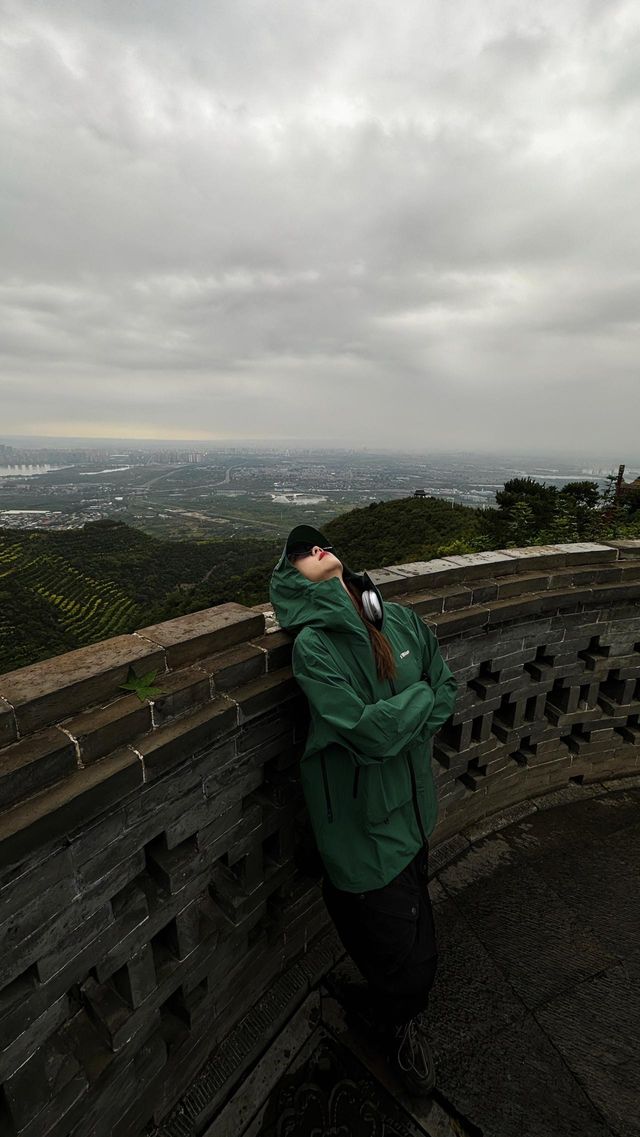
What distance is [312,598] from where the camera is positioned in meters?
2.19

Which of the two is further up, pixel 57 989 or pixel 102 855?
pixel 102 855

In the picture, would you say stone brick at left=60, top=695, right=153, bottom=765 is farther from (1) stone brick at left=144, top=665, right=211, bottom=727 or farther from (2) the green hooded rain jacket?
(2) the green hooded rain jacket

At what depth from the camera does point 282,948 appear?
2.90 metres

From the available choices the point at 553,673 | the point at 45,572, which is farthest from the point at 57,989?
the point at 45,572

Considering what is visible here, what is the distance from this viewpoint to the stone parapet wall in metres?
1.64

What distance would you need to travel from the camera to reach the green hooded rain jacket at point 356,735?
194 cm

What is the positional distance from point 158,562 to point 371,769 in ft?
223

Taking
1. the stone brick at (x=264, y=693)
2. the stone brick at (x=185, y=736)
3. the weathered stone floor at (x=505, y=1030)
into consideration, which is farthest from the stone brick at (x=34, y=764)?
the weathered stone floor at (x=505, y=1030)

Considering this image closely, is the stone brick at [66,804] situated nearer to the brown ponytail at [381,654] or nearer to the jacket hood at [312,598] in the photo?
the jacket hood at [312,598]

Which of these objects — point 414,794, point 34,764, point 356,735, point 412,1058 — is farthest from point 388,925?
point 34,764

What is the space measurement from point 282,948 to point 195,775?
1.66m

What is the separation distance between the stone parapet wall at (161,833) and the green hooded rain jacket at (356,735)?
0.34 meters

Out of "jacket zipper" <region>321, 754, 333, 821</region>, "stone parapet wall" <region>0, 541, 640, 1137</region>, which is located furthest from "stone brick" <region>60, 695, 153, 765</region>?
"jacket zipper" <region>321, 754, 333, 821</region>

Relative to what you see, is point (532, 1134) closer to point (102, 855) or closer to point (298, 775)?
point (298, 775)
